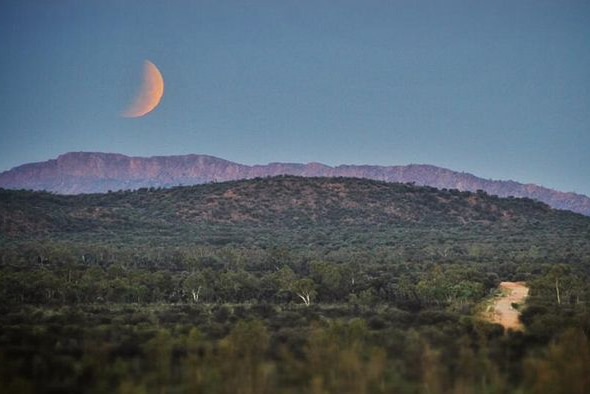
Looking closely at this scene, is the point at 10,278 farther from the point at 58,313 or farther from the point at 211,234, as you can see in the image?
the point at 211,234

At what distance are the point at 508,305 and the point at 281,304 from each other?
13932mm

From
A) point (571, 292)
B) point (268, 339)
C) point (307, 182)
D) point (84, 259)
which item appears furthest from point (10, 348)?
point (307, 182)

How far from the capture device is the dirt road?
98.2ft

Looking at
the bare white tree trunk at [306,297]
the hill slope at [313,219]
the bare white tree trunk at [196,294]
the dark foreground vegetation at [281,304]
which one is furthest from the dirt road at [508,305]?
the bare white tree trunk at [196,294]

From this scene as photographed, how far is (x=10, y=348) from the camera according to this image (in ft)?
68.4

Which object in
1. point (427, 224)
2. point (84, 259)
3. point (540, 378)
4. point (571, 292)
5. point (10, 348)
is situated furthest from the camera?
point (427, 224)

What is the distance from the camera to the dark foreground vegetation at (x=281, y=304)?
1639cm

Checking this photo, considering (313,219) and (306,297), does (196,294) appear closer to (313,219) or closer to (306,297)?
(306,297)

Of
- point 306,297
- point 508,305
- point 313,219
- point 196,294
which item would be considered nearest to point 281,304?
point 306,297

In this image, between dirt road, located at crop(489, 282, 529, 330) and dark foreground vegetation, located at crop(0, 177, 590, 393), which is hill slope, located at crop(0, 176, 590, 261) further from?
dirt road, located at crop(489, 282, 529, 330)

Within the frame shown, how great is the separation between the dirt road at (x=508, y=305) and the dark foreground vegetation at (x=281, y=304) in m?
1.07

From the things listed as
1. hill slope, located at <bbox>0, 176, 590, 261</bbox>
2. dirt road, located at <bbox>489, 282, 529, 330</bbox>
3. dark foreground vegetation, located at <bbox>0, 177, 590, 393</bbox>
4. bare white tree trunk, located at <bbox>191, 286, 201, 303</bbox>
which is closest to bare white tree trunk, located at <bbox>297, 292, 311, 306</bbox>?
dark foreground vegetation, located at <bbox>0, 177, 590, 393</bbox>

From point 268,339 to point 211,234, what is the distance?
70239 mm

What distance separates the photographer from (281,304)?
3900 cm
